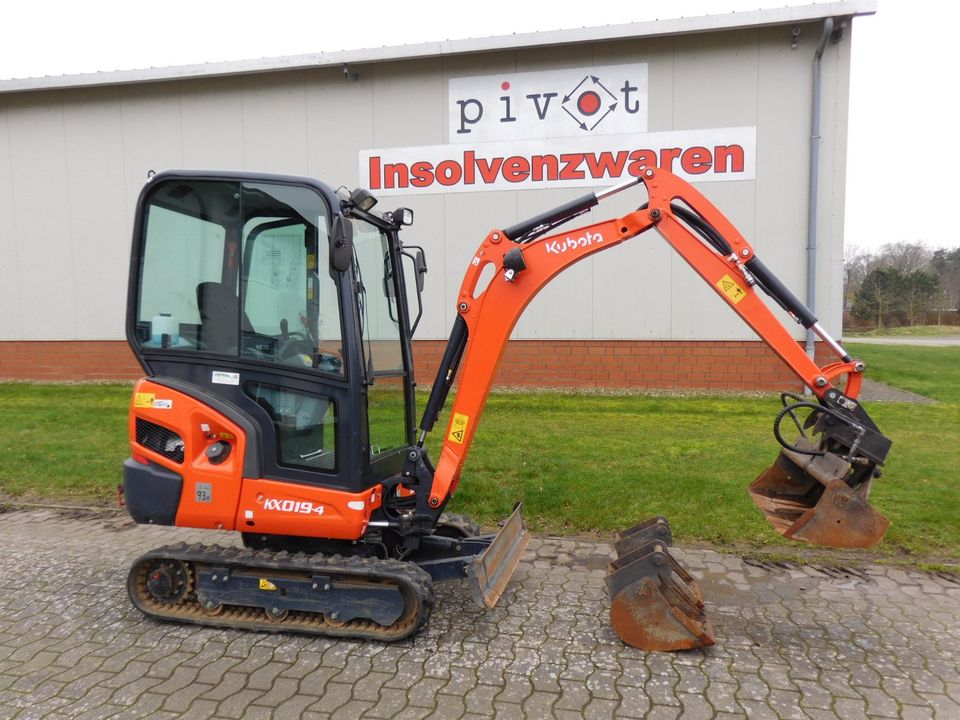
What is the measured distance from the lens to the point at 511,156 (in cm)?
1130

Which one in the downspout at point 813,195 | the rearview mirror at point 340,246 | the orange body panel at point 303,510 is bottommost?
the orange body panel at point 303,510

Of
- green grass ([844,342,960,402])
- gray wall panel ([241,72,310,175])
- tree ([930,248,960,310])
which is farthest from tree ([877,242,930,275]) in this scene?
gray wall panel ([241,72,310,175])

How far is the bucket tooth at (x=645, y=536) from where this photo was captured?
14.1 ft

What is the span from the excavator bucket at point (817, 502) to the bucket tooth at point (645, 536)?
0.62 m

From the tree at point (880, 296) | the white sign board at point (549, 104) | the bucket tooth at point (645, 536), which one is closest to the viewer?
the bucket tooth at point (645, 536)

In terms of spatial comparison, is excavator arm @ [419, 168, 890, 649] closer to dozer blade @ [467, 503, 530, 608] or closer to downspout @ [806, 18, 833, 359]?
dozer blade @ [467, 503, 530, 608]

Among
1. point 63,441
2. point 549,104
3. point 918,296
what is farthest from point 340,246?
point 918,296

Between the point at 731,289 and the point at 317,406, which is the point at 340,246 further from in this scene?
the point at 731,289

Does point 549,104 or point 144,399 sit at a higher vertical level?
point 549,104

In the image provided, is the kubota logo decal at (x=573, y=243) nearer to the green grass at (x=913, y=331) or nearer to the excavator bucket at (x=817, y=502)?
the excavator bucket at (x=817, y=502)

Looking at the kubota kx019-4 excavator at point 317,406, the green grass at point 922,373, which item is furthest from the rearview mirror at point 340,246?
the green grass at point 922,373

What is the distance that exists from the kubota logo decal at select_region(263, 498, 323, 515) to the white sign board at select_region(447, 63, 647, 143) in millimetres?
8930

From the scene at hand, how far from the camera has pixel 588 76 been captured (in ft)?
35.9

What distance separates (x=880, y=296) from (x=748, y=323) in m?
53.9
